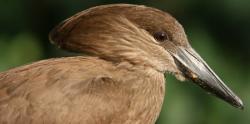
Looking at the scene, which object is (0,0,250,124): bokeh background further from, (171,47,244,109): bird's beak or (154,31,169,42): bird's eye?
(154,31,169,42): bird's eye

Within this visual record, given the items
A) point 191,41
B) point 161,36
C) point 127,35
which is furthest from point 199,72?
point 191,41

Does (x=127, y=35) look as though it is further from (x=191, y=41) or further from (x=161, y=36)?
(x=191, y=41)

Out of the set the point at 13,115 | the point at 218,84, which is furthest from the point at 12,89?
the point at 218,84

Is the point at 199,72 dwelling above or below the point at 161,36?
below

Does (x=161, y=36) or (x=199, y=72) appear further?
(x=199, y=72)

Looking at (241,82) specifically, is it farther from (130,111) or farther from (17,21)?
(130,111)

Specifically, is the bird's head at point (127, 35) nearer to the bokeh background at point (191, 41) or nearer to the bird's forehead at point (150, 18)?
the bird's forehead at point (150, 18)

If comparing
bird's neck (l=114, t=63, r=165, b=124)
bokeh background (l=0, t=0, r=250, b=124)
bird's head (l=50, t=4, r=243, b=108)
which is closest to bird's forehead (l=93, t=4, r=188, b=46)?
bird's head (l=50, t=4, r=243, b=108)
